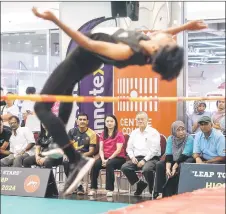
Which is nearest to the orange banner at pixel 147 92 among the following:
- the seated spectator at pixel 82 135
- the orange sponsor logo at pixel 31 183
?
the seated spectator at pixel 82 135

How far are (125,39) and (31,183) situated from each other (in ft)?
10.9

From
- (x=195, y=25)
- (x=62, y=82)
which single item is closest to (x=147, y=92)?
(x=195, y=25)

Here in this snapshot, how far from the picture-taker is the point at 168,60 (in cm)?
285

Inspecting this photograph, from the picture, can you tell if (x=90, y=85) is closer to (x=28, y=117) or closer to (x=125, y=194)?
(x=28, y=117)

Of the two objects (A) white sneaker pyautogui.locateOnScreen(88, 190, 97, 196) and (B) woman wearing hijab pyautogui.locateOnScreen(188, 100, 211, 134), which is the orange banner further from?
(A) white sneaker pyautogui.locateOnScreen(88, 190, 97, 196)

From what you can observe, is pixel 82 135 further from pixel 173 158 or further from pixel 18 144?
pixel 173 158

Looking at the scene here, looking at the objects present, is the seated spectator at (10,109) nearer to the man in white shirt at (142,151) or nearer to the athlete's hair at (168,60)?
the man in white shirt at (142,151)

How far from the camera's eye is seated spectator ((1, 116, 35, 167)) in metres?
5.96

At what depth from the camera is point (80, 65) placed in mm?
2998

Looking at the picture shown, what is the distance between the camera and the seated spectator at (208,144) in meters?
4.95

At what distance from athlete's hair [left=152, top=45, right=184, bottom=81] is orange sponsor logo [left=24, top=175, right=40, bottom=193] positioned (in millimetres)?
3202

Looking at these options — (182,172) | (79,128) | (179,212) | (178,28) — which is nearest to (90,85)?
(79,128)

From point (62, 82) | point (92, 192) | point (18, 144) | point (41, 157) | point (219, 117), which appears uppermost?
point (62, 82)

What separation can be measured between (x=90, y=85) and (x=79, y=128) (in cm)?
116
